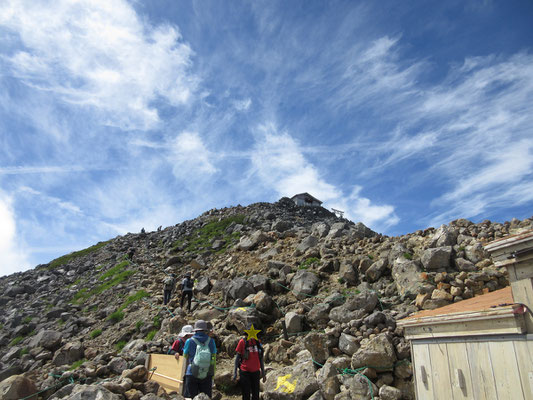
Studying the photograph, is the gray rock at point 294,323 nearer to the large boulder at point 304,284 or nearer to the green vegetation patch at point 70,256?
the large boulder at point 304,284

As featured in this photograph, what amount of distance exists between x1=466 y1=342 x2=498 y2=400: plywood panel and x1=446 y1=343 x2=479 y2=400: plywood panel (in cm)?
9

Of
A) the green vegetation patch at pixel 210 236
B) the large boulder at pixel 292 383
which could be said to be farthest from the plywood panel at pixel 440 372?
the green vegetation patch at pixel 210 236

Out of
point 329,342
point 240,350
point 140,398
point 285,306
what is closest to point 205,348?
point 240,350

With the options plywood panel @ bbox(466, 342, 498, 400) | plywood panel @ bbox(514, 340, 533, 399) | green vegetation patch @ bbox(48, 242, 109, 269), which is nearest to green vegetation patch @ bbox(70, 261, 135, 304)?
green vegetation patch @ bbox(48, 242, 109, 269)

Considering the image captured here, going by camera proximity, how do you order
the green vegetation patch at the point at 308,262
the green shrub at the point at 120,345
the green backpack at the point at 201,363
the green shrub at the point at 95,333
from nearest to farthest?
the green backpack at the point at 201,363 → the green shrub at the point at 120,345 → the green vegetation patch at the point at 308,262 → the green shrub at the point at 95,333

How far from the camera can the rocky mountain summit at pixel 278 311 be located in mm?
10320

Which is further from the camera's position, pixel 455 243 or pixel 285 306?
pixel 285 306

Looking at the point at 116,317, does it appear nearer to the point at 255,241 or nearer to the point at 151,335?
the point at 151,335

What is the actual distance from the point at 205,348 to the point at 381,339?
4.80m

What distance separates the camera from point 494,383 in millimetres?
6344

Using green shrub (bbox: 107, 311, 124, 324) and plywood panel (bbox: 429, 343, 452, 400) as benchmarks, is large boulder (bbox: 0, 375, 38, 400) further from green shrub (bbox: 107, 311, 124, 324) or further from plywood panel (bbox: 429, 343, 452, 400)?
plywood panel (bbox: 429, 343, 452, 400)

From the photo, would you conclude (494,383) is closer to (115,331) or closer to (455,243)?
(455,243)

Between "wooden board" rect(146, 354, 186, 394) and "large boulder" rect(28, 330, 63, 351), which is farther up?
"large boulder" rect(28, 330, 63, 351)

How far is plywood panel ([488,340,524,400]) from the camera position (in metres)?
6.01
